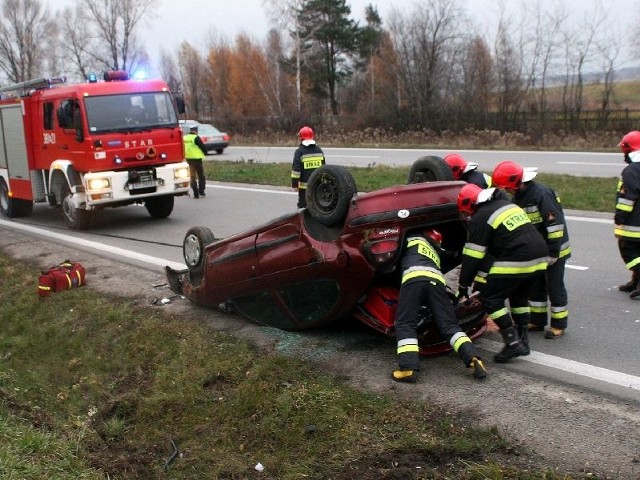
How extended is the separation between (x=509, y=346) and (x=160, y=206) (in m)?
9.08

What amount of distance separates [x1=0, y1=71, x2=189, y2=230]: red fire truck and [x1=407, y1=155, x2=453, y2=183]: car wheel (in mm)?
6900

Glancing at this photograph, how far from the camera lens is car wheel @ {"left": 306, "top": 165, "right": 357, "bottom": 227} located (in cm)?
472

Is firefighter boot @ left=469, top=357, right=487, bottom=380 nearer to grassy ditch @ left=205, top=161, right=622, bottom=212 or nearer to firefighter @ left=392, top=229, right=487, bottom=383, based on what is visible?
firefighter @ left=392, top=229, right=487, bottom=383

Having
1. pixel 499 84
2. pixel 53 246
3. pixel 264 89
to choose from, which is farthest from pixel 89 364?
pixel 264 89

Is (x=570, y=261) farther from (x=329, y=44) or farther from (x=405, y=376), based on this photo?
(x=329, y=44)

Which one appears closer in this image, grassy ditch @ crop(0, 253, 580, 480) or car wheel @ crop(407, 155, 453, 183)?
grassy ditch @ crop(0, 253, 580, 480)

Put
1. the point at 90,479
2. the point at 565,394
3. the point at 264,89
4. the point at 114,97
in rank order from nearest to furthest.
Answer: the point at 90,479
the point at 565,394
the point at 114,97
the point at 264,89

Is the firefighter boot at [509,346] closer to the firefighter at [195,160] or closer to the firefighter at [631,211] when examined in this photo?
the firefighter at [631,211]

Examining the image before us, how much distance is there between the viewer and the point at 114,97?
1124 cm

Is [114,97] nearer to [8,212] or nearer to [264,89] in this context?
[8,212]

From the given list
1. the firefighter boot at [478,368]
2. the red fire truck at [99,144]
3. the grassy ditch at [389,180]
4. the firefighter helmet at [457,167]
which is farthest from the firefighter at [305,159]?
the firefighter boot at [478,368]

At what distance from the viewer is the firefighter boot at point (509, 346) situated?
4695 mm

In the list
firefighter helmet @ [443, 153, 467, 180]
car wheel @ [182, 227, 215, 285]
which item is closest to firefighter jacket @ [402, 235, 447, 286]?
firefighter helmet @ [443, 153, 467, 180]

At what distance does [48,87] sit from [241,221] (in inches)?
177
